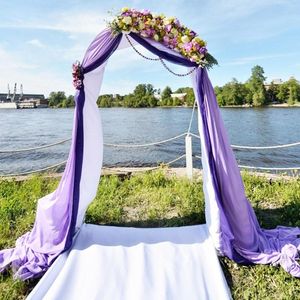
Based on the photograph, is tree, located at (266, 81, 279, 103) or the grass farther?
tree, located at (266, 81, 279, 103)

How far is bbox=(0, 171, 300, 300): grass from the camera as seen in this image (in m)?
3.70

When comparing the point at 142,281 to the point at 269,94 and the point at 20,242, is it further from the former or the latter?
the point at 269,94

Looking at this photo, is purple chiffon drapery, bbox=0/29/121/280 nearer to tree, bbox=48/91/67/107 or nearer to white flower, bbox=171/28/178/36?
white flower, bbox=171/28/178/36

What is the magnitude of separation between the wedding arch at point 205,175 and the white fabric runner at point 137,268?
0.98 feet

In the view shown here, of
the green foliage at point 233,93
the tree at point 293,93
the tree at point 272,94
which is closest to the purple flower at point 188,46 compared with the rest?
the green foliage at point 233,93

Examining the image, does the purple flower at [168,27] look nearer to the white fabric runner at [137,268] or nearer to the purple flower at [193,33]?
the purple flower at [193,33]

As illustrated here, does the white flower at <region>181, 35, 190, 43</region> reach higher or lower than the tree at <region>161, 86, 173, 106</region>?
lower

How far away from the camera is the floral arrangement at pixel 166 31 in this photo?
4.17 m

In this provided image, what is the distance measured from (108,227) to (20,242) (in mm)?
Answer: 1195

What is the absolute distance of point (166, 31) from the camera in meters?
4.27

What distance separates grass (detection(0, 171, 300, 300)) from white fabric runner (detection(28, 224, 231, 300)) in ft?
1.04

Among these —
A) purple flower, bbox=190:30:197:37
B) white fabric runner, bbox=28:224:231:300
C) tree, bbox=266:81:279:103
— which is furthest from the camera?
tree, bbox=266:81:279:103

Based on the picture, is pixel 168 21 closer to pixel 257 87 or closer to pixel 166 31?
pixel 166 31

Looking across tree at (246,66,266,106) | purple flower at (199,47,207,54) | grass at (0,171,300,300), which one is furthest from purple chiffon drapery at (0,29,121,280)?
tree at (246,66,266,106)
